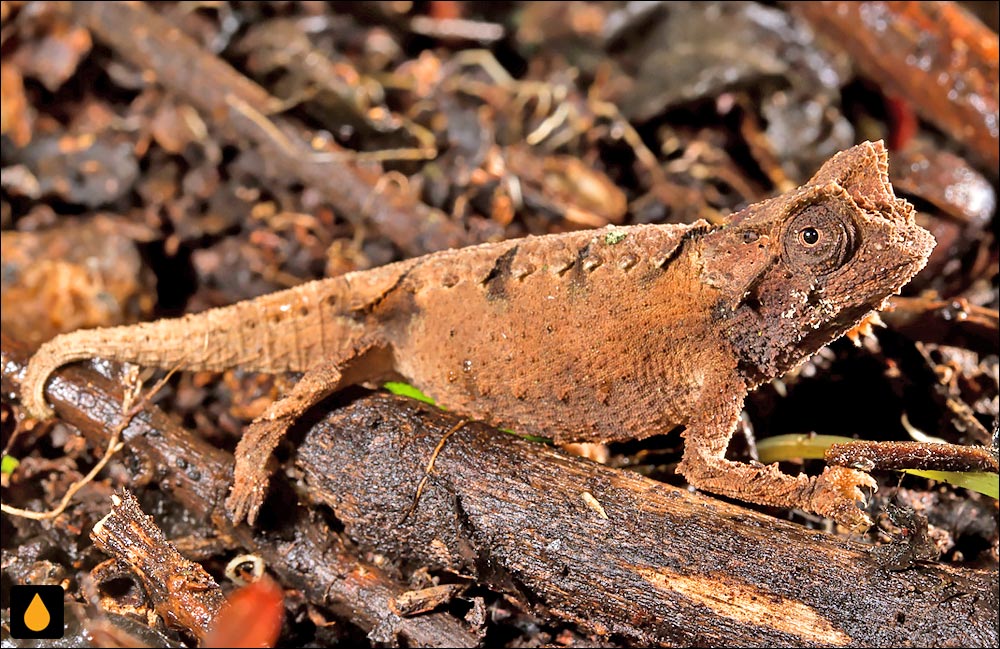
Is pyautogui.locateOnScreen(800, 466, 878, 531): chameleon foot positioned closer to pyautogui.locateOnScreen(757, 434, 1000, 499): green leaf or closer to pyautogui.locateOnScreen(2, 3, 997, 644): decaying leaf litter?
pyautogui.locateOnScreen(757, 434, 1000, 499): green leaf

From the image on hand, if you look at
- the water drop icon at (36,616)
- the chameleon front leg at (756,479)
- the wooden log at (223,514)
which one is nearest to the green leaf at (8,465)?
the wooden log at (223,514)

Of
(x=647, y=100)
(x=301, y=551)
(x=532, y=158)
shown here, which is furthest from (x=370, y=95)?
(x=301, y=551)

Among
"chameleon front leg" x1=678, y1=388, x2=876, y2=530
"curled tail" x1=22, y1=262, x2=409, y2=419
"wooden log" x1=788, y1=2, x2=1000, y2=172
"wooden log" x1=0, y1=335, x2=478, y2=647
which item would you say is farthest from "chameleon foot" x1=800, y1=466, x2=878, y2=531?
"wooden log" x1=788, y1=2, x2=1000, y2=172

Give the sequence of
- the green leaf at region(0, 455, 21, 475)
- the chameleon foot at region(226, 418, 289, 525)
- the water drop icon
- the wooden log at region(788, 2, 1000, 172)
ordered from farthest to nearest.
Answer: the wooden log at region(788, 2, 1000, 172)
the green leaf at region(0, 455, 21, 475)
the chameleon foot at region(226, 418, 289, 525)
the water drop icon

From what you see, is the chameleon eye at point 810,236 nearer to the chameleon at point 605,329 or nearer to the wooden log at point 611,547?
the chameleon at point 605,329

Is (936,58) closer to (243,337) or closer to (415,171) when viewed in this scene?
(415,171)

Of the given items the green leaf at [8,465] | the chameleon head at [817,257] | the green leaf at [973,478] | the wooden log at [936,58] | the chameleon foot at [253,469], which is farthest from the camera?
the wooden log at [936,58]

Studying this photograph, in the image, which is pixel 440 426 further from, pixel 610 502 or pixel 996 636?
pixel 996 636

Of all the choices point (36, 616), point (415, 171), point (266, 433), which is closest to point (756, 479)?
point (266, 433)
